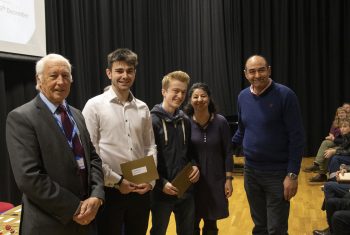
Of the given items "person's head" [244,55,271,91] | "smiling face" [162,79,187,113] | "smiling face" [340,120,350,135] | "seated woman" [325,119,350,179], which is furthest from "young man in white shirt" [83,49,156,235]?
"smiling face" [340,120,350,135]

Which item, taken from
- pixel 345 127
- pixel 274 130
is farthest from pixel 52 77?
pixel 345 127

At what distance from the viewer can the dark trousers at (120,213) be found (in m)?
2.25

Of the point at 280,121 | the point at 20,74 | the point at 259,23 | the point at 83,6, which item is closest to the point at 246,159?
the point at 280,121

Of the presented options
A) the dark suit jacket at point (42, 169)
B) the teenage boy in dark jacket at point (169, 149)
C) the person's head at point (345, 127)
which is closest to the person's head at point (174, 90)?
the teenage boy in dark jacket at point (169, 149)

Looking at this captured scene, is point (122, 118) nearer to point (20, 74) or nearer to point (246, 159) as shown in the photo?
point (246, 159)

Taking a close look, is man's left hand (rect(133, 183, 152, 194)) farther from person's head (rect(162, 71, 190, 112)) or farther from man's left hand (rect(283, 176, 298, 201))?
man's left hand (rect(283, 176, 298, 201))

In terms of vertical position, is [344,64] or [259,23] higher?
[259,23]

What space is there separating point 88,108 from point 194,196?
3.49 feet

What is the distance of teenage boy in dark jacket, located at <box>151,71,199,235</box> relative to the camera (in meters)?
2.60

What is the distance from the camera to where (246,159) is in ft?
9.55

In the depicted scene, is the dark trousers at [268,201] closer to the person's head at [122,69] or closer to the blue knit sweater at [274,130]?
the blue knit sweater at [274,130]

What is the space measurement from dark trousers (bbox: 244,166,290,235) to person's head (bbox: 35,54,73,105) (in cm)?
158

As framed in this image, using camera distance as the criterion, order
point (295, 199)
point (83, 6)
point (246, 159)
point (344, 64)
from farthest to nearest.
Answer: point (344, 64) → point (83, 6) → point (295, 199) → point (246, 159)

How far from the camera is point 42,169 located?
1.75 meters
